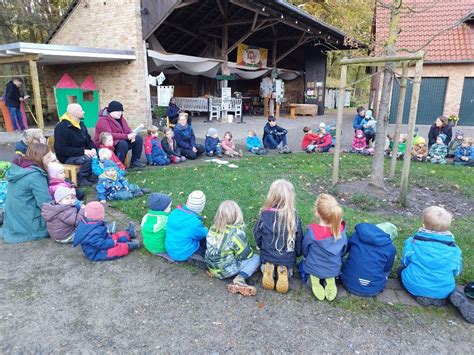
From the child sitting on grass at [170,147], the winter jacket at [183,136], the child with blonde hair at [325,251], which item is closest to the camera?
the child with blonde hair at [325,251]

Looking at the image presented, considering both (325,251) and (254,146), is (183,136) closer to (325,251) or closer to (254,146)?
(254,146)

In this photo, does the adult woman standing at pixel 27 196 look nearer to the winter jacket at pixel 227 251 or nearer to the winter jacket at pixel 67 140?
the winter jacket at pixel 67 140

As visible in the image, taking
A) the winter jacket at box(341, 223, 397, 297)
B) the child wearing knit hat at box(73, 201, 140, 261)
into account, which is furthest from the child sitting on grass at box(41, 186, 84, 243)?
the winter jacket at box(341, 223, 397, 297)

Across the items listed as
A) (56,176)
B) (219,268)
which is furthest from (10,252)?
(219,268)

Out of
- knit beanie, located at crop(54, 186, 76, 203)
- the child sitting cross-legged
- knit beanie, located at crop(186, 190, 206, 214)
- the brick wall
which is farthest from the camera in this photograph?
the brick wall

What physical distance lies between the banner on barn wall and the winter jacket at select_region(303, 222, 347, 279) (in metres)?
15.7

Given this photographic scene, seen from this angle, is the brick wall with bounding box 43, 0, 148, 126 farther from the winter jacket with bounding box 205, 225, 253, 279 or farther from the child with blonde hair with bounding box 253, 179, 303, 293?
the child with blonde hair with bounding box 253, 179, 303, 293

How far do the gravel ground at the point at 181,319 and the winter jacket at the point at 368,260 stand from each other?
21 centimetres

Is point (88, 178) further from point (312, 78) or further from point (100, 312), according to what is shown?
point (312, 78)

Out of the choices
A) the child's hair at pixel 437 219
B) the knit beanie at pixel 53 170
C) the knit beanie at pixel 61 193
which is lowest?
the knit beanie at pixel 61 193

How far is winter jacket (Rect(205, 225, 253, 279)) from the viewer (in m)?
3.03

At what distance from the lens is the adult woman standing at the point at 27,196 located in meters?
3.73

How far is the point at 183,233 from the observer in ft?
10.8

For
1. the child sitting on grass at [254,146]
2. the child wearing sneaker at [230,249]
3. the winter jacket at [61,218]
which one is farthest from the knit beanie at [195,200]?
the child sitting on grass at [254,146]
